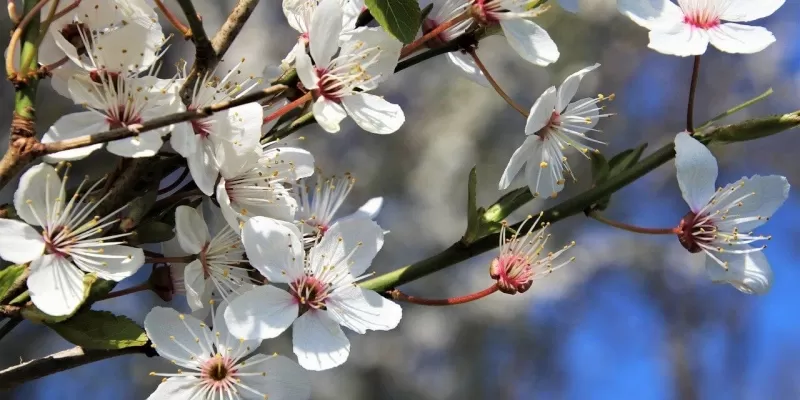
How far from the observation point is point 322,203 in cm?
45

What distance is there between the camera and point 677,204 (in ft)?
7.81

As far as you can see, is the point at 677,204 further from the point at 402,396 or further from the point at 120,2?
the point at 120,2

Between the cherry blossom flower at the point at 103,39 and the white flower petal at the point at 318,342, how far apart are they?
0.14 m

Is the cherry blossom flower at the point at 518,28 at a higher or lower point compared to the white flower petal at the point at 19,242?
higher

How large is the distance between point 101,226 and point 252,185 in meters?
0.07

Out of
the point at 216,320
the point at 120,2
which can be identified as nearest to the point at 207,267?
the point at 216,320

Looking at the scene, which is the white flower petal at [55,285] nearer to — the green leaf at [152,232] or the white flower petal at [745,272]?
the green leaf at [152,232]

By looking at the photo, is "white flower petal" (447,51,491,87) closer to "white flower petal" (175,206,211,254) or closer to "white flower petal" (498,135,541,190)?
"white flower petal" (498,135,541,190)

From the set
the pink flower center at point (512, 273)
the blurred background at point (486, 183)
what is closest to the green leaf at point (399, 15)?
the pink flower center at point (512, 273)

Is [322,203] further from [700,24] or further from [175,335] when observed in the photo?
[700,24]

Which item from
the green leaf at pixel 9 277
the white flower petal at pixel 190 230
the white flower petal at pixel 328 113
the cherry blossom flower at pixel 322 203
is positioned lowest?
the cherry blossom flower at pixel 322 203

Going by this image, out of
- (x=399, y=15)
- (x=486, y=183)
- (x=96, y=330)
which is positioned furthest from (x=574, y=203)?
(x=486, y=183)

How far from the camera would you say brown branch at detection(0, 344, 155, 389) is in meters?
0.34

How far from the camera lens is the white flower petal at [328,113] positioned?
0.35m
